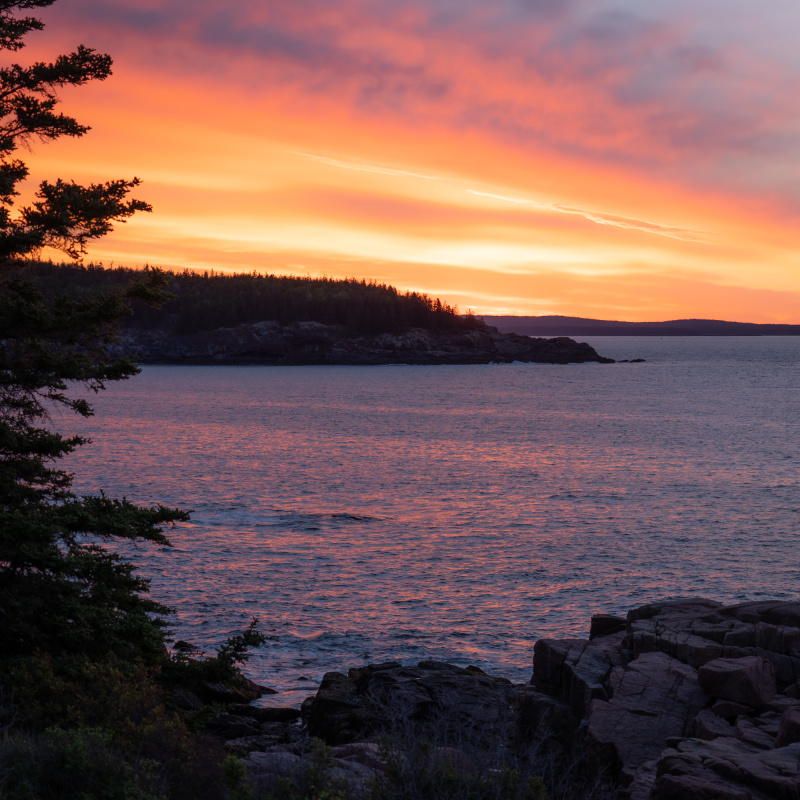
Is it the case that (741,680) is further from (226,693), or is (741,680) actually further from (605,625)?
(226,693)

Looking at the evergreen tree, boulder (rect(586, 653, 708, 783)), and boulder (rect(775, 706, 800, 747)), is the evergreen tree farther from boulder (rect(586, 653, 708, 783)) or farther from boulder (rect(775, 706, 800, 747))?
boulder (rect(775, 706, 800, 747))

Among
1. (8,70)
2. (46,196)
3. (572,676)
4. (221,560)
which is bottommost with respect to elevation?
(221,560)

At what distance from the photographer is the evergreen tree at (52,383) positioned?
1254 centimetres

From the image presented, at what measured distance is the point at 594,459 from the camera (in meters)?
54.1

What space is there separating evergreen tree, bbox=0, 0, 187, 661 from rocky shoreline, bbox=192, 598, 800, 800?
3465mm

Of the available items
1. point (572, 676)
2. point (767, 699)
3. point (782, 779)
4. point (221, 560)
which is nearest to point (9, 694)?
point (572, 676)

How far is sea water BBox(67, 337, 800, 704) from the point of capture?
22.8m

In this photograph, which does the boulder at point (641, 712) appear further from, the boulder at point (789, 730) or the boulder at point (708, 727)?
the boulder at point (789, 730)

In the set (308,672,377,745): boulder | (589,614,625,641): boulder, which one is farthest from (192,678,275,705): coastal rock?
(589,614,625,641): boulder

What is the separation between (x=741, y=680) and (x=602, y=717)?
2.34 m

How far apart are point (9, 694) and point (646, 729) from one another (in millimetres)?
9768

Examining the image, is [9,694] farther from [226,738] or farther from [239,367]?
[239,367]

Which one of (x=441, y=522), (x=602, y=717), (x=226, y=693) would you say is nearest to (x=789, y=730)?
(x=602, y=717)

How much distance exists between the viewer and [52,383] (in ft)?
43.4
